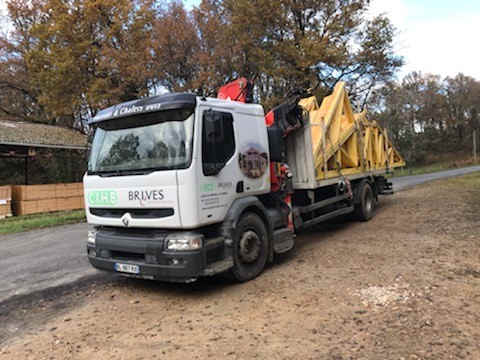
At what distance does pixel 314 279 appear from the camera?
5.09m

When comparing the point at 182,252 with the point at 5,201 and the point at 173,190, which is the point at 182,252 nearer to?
the point at 173,190

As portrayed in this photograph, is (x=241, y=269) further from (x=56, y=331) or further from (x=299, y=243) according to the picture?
(x=299, y=243)

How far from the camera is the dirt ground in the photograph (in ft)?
10.8

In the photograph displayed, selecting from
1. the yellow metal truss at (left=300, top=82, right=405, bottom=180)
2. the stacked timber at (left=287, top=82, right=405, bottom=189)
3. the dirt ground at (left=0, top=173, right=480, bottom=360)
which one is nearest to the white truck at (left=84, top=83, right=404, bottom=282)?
the dirt ground at (left=0, top=173, right=480, bottom=360)

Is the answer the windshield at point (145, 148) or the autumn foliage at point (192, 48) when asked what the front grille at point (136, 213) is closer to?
the windshield at point (145, 148)

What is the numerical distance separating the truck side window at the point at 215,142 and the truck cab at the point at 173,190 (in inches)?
0.5

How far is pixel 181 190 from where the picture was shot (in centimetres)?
436

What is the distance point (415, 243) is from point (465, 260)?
1171mm

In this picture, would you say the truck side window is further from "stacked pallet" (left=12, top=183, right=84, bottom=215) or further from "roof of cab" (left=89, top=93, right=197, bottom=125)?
"stacked pallet" (left=12, top=183, right=84, bottom=215)

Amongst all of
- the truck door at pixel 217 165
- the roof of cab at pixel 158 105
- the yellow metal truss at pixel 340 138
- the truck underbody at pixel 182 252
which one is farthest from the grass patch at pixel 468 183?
the roof of cab at pixel 158 105

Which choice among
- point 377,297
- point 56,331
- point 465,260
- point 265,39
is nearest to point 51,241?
point 56,331

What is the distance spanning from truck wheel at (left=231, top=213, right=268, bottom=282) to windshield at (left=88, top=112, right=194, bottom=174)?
4.34ft

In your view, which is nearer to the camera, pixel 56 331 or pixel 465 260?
pixel 56 331

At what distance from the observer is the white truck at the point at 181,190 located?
14.5 ft
